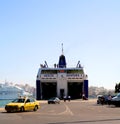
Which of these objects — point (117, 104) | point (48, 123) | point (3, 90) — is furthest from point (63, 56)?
point (48, 123)

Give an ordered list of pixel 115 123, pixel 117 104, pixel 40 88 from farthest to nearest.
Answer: pixel 40 88, pixel 117 104, pixel 115 123

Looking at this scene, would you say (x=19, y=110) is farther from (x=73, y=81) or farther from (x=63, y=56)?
(x=63, y=56)

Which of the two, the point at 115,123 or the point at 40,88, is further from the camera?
the point at 40,88

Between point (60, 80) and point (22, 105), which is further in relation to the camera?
point (60, 80)

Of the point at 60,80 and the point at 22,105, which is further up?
the point at 60,80

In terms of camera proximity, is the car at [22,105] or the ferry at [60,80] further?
the ferry at [60,80]

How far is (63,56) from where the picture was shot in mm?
89438

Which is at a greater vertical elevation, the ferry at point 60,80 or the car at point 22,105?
the ferry at point 60,80

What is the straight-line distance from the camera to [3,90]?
119m

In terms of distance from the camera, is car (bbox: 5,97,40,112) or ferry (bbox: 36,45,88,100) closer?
car (bbox: 5,97,40,112)

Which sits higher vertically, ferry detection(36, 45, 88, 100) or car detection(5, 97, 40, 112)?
ferry detection(36, 45, 88, 100)

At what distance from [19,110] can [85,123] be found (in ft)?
40.0

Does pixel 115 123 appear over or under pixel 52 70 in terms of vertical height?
under

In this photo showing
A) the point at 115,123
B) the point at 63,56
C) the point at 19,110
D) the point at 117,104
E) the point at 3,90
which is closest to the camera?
the point at 115,123
